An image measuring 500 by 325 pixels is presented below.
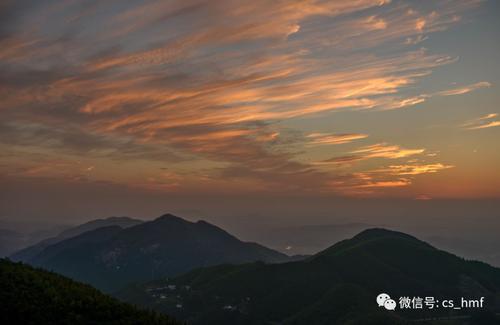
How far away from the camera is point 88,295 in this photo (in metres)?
76.6

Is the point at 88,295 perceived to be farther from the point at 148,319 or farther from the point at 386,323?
the point at 386,323

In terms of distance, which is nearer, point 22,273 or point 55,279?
point 22,273

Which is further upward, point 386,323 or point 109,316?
point 109,316

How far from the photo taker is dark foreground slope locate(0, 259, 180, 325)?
61812mm

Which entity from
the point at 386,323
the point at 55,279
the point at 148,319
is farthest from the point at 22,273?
the point at 386,323

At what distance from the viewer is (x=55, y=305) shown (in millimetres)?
67688

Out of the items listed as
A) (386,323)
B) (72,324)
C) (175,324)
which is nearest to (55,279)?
(72,324)

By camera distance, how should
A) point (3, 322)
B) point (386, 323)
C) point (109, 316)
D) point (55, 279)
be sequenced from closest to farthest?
point (3, 322)
point (109, 316)
point (55, 279)
point (386, 323)

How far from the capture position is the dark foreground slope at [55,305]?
61.8 m

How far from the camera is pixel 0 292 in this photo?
66438 mm

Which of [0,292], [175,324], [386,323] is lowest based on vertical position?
[386,323]

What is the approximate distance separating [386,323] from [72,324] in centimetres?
17095

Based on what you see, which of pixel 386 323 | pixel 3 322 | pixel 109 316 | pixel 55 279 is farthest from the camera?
pixel 386 323

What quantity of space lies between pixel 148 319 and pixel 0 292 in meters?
22.9
